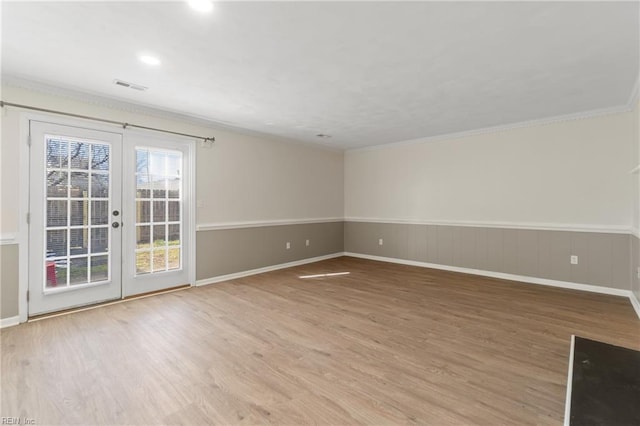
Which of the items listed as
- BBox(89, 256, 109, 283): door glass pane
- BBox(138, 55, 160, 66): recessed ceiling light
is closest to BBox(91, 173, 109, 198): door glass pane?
BBox(89, 256, 109, 283): door glass pane

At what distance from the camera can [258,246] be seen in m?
5.25

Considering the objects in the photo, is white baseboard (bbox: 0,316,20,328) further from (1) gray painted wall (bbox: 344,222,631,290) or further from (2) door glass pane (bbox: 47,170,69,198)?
(1) gray painted wall (bbox: 344,222,631,290)

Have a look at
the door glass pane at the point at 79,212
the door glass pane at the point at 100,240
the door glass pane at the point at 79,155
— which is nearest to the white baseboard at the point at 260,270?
the door glass pane at the point at 100,240

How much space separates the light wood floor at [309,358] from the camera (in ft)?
5.65

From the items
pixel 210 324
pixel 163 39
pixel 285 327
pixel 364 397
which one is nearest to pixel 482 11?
pixel 163 39

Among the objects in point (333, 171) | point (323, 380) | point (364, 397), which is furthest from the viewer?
point (333, 171)

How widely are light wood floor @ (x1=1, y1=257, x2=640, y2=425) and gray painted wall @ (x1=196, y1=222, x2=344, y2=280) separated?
2.51 ft

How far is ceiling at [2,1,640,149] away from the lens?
6.35 ft

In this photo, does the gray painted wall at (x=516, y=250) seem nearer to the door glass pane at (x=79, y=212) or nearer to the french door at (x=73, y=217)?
the french door at (x=73, y=217)

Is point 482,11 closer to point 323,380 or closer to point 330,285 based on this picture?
point 323,380

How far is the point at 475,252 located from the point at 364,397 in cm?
407

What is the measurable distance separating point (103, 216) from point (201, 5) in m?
2.86

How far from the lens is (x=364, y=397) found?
1.83 meters

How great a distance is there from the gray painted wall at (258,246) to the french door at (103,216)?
0.27 m
